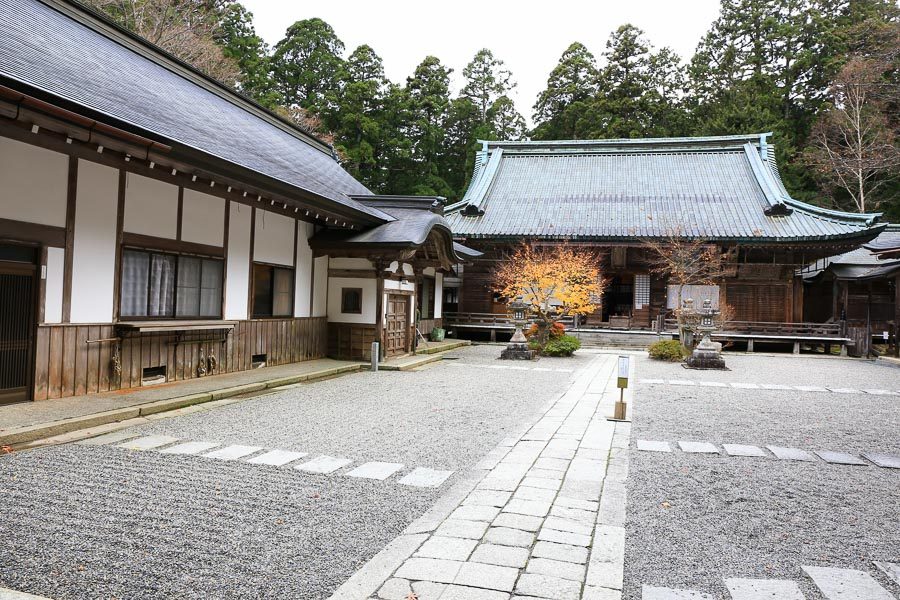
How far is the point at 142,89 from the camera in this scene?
889 centimetres

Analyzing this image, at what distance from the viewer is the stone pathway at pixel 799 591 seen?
272 cm

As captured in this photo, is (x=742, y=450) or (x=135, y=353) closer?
(x=742, y=450)

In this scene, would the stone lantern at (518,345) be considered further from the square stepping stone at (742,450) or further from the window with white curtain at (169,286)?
the square stepping stone at (742,450)

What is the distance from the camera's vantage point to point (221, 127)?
34.3 feet

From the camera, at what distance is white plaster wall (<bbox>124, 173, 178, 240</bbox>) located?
7.53 metres

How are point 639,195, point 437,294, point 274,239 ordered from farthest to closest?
point 639,195 < point 437,294 < point 274,239

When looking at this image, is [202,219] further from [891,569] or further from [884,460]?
[884,460]

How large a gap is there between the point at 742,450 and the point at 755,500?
1.70 metres

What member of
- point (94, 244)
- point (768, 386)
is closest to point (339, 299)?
point (94, 244)

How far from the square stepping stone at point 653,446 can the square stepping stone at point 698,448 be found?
0.50ft

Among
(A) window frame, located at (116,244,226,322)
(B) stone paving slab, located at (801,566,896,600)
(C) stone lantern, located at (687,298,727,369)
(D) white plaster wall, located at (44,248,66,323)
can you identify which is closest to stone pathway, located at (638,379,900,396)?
(C) stone lantern, located at (687,298,727,369)

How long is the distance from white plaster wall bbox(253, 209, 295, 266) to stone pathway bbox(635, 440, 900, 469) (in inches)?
300

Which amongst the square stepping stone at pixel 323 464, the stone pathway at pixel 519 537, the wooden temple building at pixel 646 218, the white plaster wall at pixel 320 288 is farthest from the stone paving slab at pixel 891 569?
the wooden temple building at pixel 646 218

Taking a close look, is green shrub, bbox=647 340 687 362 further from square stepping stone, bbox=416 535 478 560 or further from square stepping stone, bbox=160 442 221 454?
square stepping stone, bbox=416 535 478 560
